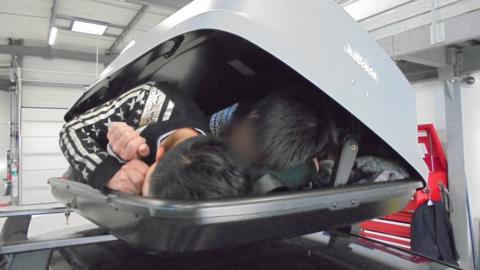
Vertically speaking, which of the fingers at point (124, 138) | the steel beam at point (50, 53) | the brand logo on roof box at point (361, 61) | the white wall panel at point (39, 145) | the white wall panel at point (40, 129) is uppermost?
the steel beam at point (50, 53)

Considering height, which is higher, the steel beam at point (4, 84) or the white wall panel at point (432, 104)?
the steel beam at point (4, 84)

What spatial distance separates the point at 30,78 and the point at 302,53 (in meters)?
8.00

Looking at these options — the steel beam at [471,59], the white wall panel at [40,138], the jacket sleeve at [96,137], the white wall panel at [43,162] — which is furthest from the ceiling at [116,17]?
the white wall panel at [43,162]

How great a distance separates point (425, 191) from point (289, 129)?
7.43 feet

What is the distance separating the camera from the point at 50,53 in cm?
666

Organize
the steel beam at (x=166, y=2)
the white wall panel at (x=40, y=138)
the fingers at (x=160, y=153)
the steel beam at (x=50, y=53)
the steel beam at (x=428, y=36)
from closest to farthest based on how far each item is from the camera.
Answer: the fingers at (x=160, y=153)
the steel beam at (x=428, y=36)
the steel beam at (x=166, y=2)
the steel beam at (x=50, y=53)
the white wall panel at (x=40, y=138)

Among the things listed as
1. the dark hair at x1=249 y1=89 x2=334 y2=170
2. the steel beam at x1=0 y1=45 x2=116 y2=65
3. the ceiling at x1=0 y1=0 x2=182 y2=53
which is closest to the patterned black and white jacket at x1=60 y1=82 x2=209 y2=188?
the dark hair at x1=249 y1=89 x2=334 y2=170

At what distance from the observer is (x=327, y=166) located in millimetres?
733

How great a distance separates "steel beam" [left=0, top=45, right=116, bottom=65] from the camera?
20.2ft

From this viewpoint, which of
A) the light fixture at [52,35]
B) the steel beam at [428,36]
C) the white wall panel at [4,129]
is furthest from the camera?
the white wall panel at [4,129]

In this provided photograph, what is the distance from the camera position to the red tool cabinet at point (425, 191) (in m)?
2.49

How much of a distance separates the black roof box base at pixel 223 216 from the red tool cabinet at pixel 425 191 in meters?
2.09

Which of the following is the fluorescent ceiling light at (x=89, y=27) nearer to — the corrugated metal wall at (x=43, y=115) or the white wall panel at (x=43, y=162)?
the corrugated metal wall at (x=43, y=115)

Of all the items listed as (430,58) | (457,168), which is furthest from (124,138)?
(457,168)
